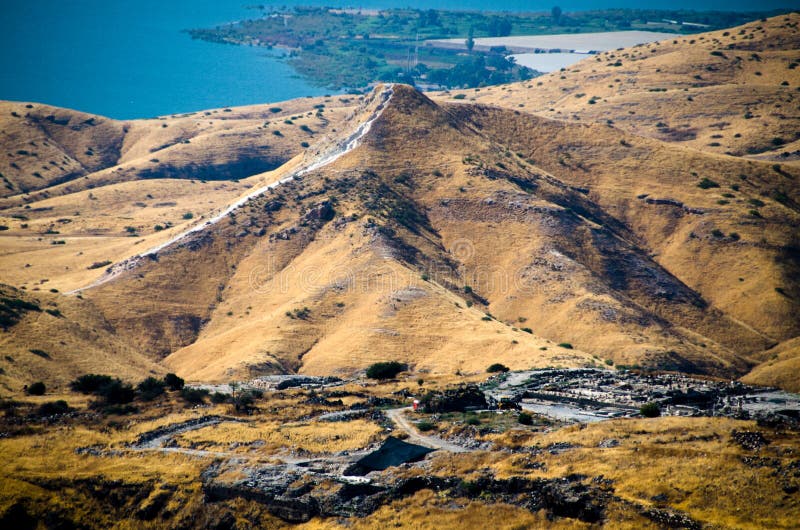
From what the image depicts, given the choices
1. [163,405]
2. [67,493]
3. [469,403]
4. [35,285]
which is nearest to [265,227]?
[35,285]

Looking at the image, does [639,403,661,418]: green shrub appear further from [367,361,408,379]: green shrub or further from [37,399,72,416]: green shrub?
[37,399,72,416]: green shrub

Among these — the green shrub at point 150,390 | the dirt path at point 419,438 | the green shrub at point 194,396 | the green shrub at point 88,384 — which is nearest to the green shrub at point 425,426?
the dirt path at point 419,438

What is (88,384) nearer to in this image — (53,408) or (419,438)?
(53,408)

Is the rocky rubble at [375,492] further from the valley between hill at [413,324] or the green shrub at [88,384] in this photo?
the green shrub at [88,384]

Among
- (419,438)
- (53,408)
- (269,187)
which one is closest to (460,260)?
(269,187)

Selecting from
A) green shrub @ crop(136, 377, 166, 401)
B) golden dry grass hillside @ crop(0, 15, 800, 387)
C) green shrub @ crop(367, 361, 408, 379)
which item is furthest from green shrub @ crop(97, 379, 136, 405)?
green shrub @ crop(367, 361, 408, 379)
